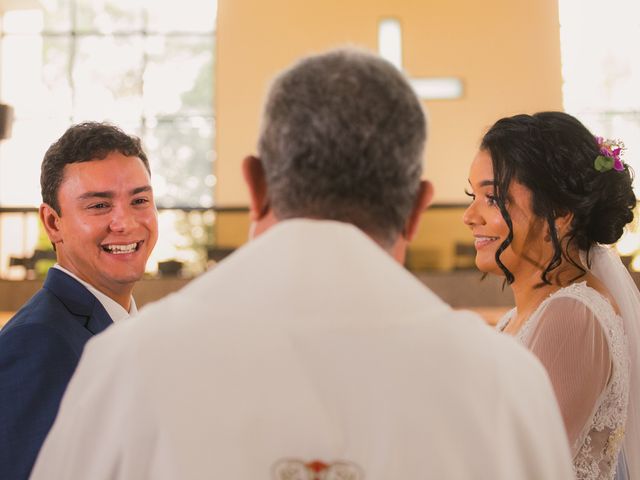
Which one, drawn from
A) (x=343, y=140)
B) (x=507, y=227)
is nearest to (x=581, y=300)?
(x=507, y=227)

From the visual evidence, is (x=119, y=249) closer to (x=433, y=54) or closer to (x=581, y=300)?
(x=581, y=300)

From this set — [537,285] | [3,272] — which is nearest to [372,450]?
[537,285]

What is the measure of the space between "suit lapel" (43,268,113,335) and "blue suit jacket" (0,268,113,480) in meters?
0.09

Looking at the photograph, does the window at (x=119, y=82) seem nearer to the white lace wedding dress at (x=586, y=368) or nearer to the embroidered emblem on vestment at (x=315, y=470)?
the white lace wedding dress at (x=586, y=368)

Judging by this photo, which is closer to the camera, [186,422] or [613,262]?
[186,422]

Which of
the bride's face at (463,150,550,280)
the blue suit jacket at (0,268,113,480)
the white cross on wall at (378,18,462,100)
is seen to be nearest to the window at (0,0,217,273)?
the white cross on wall at (378,18,462,100)

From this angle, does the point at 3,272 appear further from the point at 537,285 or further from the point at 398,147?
the point at 398,147

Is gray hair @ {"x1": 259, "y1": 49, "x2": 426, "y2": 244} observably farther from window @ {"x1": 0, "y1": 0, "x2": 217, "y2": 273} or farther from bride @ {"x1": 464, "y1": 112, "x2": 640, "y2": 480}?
window @ {"x1": 0, "y1": 0, "x2": 217, "y2": 273}

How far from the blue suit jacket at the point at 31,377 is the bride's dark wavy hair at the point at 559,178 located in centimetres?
121

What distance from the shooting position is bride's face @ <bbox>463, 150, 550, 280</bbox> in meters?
2.40

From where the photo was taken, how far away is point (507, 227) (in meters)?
2.42

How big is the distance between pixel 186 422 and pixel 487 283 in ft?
29.9

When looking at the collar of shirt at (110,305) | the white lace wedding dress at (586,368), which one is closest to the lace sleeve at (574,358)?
the white lace wedding dress at (586,368)

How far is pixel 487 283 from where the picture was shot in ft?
32.6
